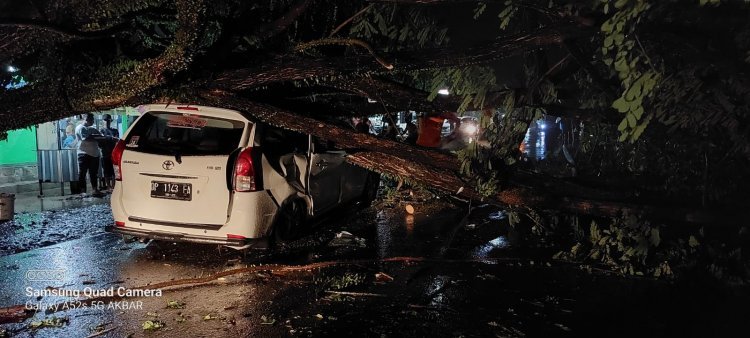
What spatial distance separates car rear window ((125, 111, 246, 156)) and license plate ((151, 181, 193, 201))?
1.10 ft

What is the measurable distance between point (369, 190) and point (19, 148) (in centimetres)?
873

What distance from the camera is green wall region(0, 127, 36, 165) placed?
468 inches

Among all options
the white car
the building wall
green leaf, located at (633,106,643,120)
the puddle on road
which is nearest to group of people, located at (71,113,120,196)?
the building wall

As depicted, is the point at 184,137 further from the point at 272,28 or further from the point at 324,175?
the point at 324,175

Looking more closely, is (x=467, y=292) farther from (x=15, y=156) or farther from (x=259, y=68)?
(x=15, y=156)

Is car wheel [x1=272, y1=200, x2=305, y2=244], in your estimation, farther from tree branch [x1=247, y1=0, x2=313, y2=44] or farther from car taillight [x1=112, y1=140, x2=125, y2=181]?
tree branch [x1=247, y1=0, x2=313, y2=44]

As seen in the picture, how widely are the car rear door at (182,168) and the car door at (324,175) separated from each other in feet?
4.09

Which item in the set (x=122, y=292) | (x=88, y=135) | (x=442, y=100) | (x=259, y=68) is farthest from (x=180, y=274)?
(x=88, y=135)

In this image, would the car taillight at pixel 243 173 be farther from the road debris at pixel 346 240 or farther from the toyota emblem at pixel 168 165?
the road debris at pixel 346 240

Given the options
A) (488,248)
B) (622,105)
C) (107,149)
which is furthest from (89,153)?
(622,105)

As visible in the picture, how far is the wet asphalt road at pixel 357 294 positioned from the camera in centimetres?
424

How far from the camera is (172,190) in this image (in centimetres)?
559

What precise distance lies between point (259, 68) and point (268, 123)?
24.6 inches

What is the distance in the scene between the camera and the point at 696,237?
19.2 ft
